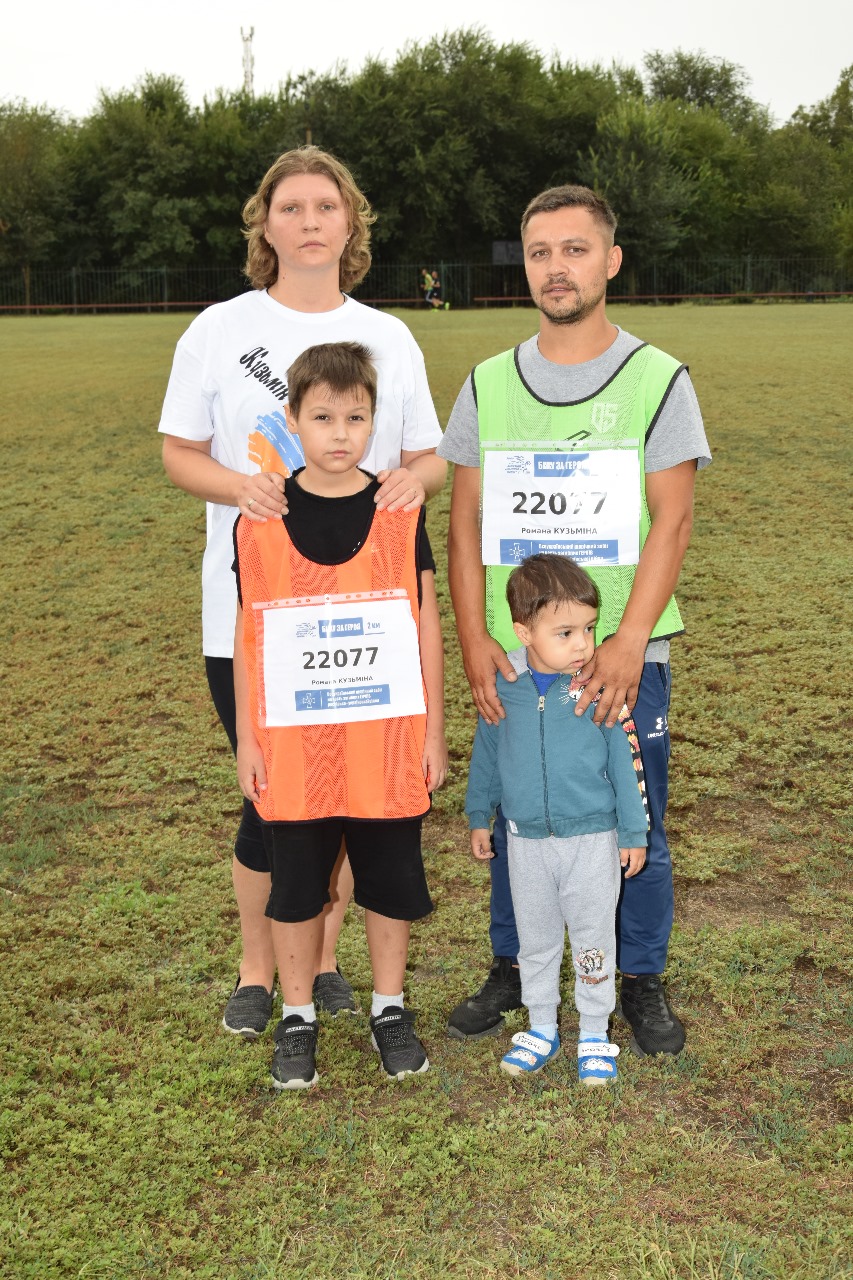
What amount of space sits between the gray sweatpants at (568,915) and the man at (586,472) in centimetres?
18

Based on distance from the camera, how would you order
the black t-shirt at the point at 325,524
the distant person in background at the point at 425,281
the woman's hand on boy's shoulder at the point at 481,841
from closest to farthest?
1. the black t-shirt at the point at 325,524
2. the woman's hand on boy's shoulder at the point at 481,841
3. the distant person in background at the point at 425,281

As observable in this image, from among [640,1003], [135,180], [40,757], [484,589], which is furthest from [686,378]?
[135,180]

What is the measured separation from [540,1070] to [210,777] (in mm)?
2557

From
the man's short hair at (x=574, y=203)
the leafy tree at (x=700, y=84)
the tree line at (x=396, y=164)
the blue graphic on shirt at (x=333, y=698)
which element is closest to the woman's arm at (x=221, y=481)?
the blue graphic on shirt at (x=333, y=698)

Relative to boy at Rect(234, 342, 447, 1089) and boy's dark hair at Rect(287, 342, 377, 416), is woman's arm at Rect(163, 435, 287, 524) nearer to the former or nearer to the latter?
boy at Rect(234, 342, 447, 1089)

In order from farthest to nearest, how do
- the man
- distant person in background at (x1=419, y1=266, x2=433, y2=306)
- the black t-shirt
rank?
distant person in background at (x1=419, y1=266, x2=433, y2=306), the man, the black t-shirt

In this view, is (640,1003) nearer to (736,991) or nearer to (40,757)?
(736,991)

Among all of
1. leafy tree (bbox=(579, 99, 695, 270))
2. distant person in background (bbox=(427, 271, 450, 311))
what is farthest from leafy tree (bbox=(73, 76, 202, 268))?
leafy tree (bbox=(579, 99, 695, 270))

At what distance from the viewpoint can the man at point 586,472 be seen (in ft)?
9.91

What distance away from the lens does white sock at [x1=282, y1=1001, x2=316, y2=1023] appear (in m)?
3.23

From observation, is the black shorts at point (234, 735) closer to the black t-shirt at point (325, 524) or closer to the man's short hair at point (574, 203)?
the black t-shirt at point (325, 524)

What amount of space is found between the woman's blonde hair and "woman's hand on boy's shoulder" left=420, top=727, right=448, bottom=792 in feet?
4.04

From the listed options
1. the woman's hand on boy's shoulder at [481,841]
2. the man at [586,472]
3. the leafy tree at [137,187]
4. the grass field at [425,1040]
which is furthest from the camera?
the leafy tree at [137,187]

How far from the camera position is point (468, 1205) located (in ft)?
8.91
